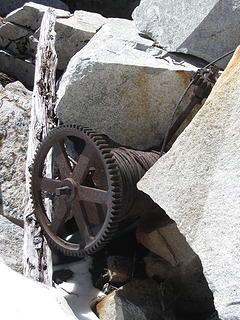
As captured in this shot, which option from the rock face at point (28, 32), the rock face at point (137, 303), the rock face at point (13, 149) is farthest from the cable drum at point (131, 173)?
the rock face at point (28, 32)

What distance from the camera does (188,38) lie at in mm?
5438

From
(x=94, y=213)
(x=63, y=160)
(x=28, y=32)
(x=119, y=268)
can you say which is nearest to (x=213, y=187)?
(x=94, y=213)

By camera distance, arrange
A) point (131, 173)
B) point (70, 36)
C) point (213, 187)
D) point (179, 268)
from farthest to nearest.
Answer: point (70, 36)
point (179, 268)
point (131, 173)
point (213, 187)

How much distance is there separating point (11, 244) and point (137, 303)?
1100mm

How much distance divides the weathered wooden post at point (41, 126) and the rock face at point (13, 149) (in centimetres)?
16

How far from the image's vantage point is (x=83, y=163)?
442 centimetres

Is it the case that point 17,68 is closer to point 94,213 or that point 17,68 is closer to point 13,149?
point 13,149

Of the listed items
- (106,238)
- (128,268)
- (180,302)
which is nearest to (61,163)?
(106,238)

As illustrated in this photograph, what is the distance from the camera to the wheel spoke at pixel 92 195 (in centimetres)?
428

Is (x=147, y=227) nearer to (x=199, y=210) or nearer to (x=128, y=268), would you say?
(x=128, y=268)

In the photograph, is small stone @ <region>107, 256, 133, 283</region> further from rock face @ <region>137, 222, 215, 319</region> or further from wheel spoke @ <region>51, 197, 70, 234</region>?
wheel spoke @ <region>51, 197, 70, 234</region>

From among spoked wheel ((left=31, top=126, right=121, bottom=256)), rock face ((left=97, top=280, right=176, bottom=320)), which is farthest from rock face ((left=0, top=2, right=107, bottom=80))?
rock face ((left=97, top=280, right=176, bottom=320))

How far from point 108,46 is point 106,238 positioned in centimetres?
205

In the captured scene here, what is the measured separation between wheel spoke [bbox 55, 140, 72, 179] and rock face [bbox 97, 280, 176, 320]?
95 cm
